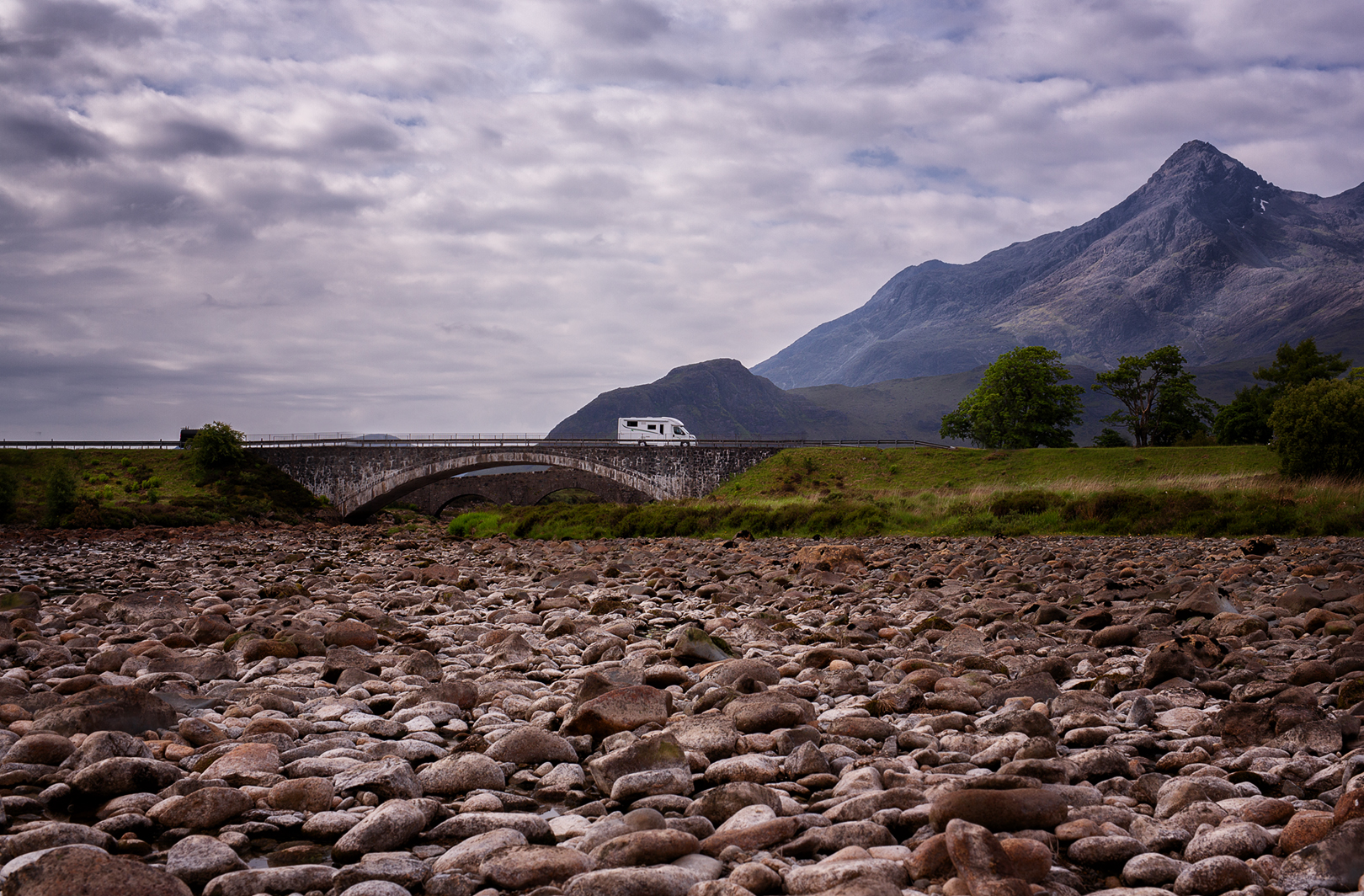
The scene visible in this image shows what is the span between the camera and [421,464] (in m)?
66.8

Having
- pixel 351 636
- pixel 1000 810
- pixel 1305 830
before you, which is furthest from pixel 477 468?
pixel 1305 830

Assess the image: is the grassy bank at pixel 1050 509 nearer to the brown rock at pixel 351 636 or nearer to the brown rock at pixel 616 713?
the brown rock at pixel 351 636

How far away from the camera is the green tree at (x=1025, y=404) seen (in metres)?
72.7

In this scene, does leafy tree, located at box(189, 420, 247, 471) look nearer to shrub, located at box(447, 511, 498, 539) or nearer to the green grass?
shrub, located at box(447, 511, 498, 539)

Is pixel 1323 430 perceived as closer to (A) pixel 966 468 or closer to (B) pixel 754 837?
(A) pixel 966 468

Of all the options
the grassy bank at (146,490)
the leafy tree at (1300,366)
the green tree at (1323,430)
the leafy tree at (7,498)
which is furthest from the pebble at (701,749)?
the leafy tree at (1300,366)

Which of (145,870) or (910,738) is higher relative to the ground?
(145,870)

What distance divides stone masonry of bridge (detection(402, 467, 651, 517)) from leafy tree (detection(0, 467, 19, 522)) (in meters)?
34.2

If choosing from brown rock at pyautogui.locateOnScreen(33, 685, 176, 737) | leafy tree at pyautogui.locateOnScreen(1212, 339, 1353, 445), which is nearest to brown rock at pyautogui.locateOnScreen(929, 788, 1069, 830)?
brown rock at pyautogui.locateOnScreen(33, 685, 176, 737)

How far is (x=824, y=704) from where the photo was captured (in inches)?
217

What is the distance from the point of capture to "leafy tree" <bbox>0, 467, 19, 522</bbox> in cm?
4222

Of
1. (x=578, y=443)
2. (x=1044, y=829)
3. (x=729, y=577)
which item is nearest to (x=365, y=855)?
(x=1044, y=829)

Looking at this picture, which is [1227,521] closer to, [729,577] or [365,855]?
[729,577]

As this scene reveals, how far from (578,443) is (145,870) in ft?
211
